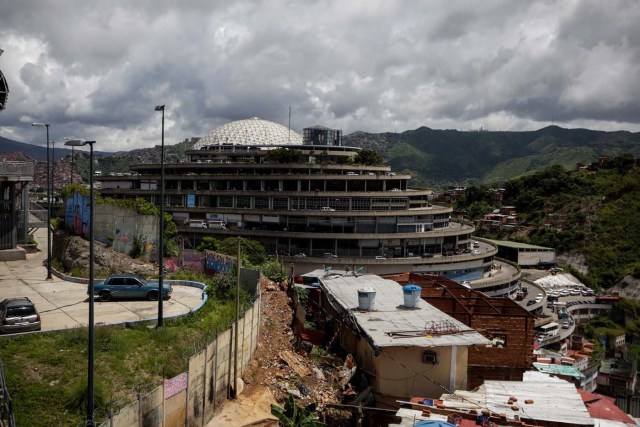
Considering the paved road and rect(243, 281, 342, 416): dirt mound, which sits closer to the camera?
rect(243, 281, 342, 416): dirt mound

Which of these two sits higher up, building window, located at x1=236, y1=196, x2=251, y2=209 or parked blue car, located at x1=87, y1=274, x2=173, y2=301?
building window, located at x1=236, y1=196, x2=251, y2=209

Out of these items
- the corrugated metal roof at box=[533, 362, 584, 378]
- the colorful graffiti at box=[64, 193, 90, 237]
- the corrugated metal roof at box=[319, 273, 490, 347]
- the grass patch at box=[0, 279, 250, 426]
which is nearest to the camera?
the grass patch at box=[0, 279, 250, 426]

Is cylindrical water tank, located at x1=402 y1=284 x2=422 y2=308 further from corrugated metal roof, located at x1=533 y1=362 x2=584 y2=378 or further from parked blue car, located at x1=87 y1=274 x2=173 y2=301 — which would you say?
corrugated metal roof, located at x1=533 y1=362 x2=584 y2=378

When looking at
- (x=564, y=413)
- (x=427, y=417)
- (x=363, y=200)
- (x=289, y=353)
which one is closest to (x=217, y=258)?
(x=289, y=353)

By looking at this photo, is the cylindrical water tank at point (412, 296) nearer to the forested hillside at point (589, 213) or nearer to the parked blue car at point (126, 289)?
the parked blue car at point (126, 289)

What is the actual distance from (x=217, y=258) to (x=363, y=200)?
35786 mm

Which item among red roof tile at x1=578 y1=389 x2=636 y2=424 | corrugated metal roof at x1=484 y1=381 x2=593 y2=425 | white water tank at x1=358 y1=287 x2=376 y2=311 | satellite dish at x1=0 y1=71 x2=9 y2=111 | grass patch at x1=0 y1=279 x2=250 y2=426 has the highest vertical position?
satellite dish at x1=0 y1=71 x2=9 y2=111

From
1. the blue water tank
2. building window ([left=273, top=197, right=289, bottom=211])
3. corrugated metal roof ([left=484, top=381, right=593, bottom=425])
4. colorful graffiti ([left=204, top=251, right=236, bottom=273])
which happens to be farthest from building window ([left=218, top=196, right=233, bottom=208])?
the blue water tank

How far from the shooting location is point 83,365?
59.9 feet

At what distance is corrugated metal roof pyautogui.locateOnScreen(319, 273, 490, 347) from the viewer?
22250mm

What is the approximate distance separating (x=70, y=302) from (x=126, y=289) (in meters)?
2.63

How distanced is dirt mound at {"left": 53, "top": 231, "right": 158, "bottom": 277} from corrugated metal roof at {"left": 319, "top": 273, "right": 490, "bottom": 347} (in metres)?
11.8

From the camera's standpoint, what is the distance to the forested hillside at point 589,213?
11525 cm

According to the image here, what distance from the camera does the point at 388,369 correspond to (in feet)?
74.6
